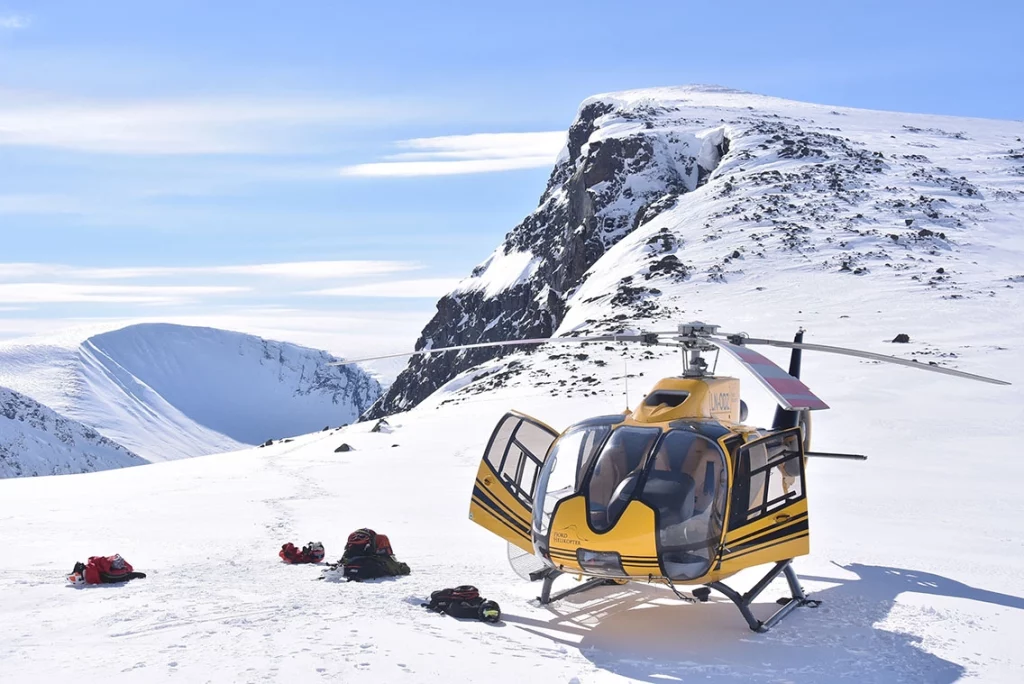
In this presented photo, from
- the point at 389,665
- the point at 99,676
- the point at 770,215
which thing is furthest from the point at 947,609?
the point at 770,215

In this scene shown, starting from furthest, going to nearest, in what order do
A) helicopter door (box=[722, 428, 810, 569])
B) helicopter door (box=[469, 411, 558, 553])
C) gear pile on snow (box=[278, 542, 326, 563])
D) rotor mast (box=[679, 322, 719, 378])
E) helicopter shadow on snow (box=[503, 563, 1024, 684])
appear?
gear pile on snow (box=[278, 542, 326, 563]), helicopter door (box=[469, 411, 558, 553]), rotor mast (box=[679, 322, 719, 378]), helicopter door (box=[722, 428, 810, 569]), helicopter shadow on snow (box=[503, 563, 1024, 684])

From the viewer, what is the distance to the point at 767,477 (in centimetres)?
1104

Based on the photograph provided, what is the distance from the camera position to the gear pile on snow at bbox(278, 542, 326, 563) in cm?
1387

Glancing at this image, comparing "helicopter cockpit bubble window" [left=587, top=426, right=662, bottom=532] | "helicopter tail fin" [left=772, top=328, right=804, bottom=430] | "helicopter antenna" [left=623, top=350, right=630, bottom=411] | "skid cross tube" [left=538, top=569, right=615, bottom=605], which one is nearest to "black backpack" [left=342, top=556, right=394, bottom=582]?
"skid cross tube" [left=538, top=569, right=615, bottom=605]

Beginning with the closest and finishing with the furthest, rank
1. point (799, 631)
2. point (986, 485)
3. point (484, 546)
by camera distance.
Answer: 1. point (799, 631)
2. point (484, 546)
3. point (986, 485)

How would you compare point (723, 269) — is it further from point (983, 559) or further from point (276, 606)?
point (276, 606)

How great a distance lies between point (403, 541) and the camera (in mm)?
15836

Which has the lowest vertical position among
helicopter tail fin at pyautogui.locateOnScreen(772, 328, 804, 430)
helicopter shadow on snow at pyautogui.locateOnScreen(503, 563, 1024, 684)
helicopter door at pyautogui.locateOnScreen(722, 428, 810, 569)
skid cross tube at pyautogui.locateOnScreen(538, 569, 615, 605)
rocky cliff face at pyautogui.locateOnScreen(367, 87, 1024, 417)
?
helicopter shadow on snow at pyautogui.locateOnScreen(503, 563, 1024, 684)

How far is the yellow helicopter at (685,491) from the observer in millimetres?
10055

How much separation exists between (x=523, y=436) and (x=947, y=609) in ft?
18.7

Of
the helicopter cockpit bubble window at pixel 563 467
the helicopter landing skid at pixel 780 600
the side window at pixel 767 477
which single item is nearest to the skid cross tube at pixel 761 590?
the helicopter landing skid at pixel 780 600

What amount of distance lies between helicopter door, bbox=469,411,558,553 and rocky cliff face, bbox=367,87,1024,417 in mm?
33591

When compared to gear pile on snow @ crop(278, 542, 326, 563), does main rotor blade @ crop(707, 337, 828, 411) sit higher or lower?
higher

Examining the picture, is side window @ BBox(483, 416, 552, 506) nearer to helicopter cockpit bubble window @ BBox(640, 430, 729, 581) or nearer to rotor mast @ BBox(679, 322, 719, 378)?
rotor mast @ BBox(679, 322, 719, 378)
